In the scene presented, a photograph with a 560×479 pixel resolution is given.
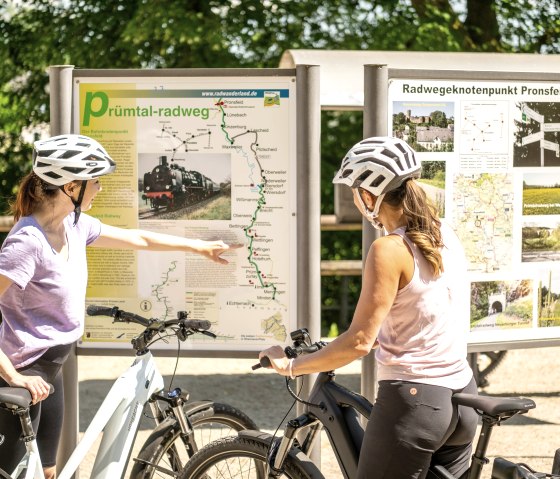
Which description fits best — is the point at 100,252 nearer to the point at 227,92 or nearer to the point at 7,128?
the point at 227,92

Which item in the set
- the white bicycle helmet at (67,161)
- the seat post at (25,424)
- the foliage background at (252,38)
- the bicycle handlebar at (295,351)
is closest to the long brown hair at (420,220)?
the bicycle handlebar at (295,351)

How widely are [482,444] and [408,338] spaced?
16.2 inches

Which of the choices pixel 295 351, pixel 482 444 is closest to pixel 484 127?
pixel 295 351

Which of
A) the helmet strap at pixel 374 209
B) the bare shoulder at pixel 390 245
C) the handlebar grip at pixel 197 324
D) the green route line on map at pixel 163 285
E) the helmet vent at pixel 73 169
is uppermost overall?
the helmet vent at pixel 73 169

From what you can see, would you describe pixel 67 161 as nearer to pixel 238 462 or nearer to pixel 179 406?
pixel 179 406

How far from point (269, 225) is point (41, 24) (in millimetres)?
10052

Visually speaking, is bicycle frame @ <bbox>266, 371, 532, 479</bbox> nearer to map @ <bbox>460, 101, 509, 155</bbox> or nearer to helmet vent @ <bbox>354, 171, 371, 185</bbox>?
helmet vent @ <bbox>354, 171, 371, 185</bbox>

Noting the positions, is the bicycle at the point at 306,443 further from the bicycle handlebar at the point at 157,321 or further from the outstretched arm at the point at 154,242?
the outstretched arm at the point at 154,242

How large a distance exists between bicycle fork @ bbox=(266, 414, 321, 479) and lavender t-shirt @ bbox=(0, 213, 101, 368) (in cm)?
90

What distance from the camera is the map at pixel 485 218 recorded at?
5535 mm

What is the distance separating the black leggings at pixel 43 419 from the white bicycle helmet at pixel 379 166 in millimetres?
1326

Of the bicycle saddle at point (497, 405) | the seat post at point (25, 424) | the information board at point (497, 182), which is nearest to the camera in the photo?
the bicycle saddle at point (497, 405)

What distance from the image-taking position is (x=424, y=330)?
351 cm

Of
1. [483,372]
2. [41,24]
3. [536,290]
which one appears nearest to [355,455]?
[536,290]
